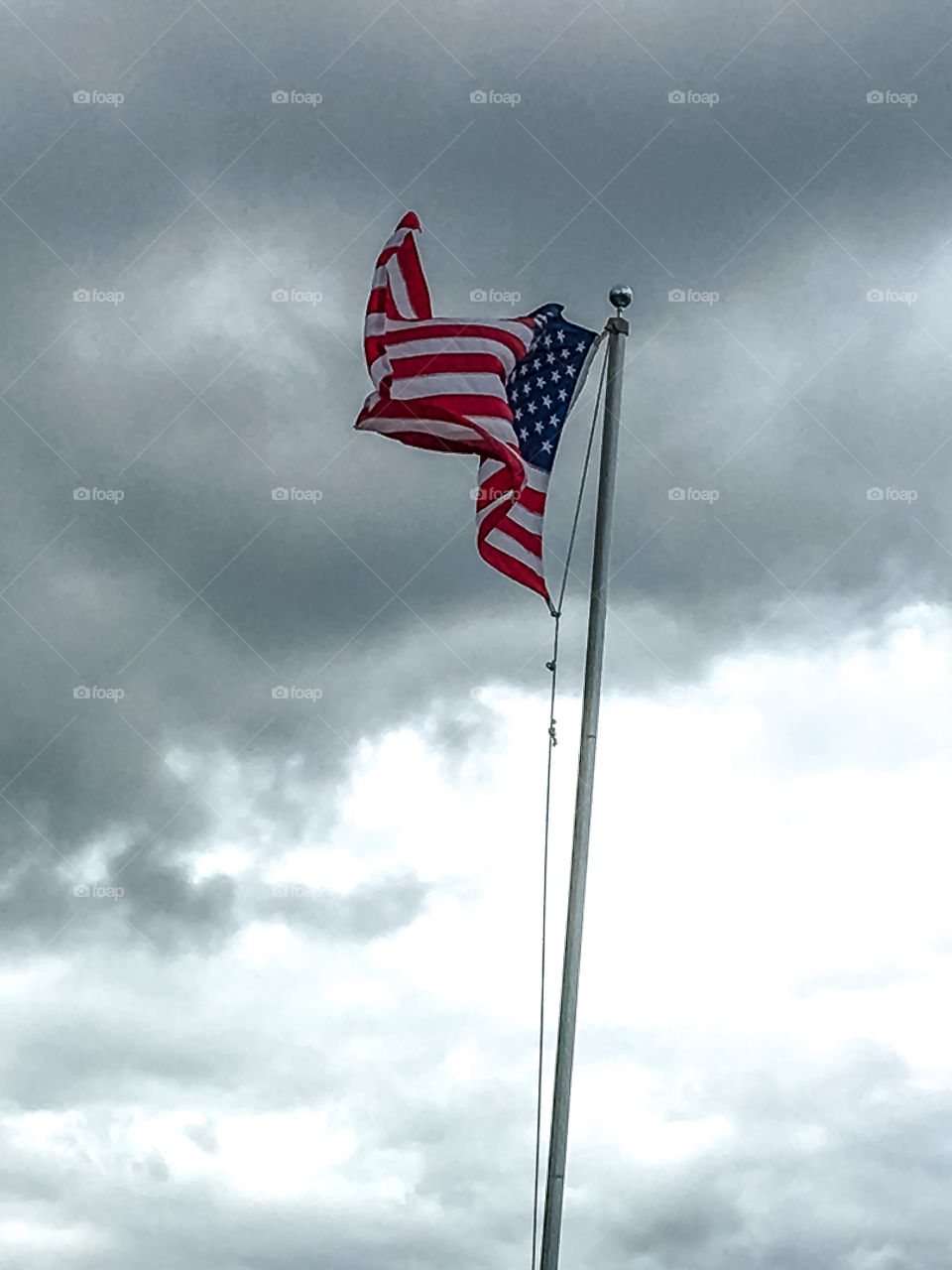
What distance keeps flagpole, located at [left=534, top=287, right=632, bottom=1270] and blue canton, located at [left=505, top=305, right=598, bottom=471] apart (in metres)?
0.78

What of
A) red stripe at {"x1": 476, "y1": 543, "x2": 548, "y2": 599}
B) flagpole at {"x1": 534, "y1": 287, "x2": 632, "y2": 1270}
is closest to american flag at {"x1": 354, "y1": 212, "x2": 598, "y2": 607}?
red stripe at {"x1": 476, "y1": 543, "x2": 548, "y2": 599}

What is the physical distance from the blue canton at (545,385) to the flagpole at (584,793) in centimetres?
78

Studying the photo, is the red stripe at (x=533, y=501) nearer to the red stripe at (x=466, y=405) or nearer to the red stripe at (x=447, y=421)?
the red stripe at (x=447, y=421)

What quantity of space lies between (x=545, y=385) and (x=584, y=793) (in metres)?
5.95

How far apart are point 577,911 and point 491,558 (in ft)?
15.8

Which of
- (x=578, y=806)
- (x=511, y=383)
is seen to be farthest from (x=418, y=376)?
(x=578, y=806)

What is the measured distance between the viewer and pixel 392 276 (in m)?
25.2

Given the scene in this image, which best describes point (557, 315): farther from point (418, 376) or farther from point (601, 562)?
point (601, 562)

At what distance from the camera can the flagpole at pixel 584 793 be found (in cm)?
2097

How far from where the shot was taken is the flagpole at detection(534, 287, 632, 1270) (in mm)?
20969

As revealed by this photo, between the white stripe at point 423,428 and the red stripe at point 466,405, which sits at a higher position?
the red stripe at point 466,405

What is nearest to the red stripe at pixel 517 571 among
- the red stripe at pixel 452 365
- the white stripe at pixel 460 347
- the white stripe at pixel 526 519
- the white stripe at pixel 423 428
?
the white stripe at pixel 526 519

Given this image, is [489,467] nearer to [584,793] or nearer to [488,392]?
[488,392]

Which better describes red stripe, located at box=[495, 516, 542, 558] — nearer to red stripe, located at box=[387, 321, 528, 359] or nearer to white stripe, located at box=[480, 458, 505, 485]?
white stripe, located at box=[480, 458, 505, 485]
